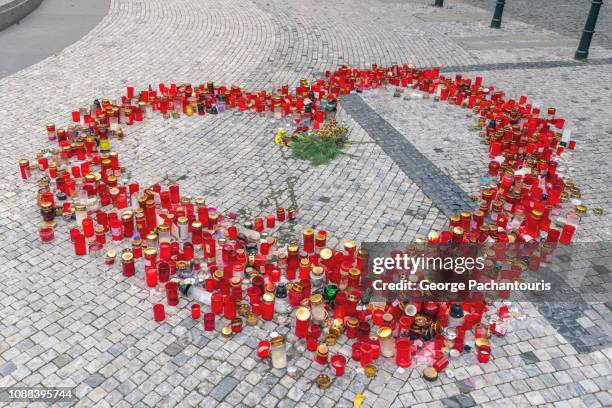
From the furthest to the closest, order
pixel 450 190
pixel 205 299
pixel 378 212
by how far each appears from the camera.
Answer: pixel 450 190 → pixel 378 212 → pixel 205 299

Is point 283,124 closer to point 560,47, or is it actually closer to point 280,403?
point 280,403

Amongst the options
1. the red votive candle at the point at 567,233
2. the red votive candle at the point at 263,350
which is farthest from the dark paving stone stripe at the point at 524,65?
the red votive candle at the point at 263,350

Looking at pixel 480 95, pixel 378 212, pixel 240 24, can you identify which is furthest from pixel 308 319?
pixel 240 24

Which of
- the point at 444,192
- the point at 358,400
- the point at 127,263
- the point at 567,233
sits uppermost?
the point at 567,233

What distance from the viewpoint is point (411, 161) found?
952 centimetres

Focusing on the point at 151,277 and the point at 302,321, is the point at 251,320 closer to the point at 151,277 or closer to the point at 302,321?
the point at 302,321

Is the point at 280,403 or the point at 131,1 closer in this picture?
the point at 280,403

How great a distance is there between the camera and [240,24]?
17391 mm

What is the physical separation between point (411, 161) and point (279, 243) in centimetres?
336

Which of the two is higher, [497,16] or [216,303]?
[497,16]

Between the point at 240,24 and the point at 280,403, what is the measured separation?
1456cm

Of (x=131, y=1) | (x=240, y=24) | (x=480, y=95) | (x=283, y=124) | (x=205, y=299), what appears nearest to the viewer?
(x=205, y=299)

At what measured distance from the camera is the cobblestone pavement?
5.35m

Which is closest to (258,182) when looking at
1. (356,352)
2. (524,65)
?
(356,352)
